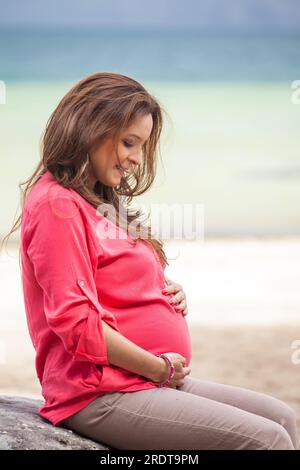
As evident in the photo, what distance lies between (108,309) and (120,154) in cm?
34

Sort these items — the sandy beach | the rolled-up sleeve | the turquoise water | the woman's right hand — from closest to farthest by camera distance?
the rolled-up sleeve
the woman's right hand
the sandy beach
the turquoise water

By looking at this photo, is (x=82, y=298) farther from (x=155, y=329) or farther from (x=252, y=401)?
(x=252, y=401)

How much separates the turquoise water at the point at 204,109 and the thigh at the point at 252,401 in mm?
7653

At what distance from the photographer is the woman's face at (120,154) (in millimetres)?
1868

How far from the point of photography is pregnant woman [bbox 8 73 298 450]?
5.65 feet

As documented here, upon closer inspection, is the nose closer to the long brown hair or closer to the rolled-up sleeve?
the long brown hair

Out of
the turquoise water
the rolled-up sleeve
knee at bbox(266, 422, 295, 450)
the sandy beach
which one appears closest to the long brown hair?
the rolled-up sleeve

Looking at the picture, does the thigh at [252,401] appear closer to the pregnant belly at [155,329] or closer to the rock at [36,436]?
the pregnant belly at [155,329]

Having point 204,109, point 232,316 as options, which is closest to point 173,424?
point 232,316

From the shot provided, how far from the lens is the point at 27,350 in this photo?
6.60m

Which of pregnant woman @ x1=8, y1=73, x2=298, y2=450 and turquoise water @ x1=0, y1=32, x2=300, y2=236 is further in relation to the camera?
turquoise water @ x1=0, y1=32, x2=300, y2=236

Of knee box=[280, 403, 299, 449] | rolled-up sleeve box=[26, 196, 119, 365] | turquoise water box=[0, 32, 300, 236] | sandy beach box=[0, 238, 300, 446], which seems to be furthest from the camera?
turquoise water box=[0, 32, 300, 236]

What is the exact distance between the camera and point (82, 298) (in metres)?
1.71
